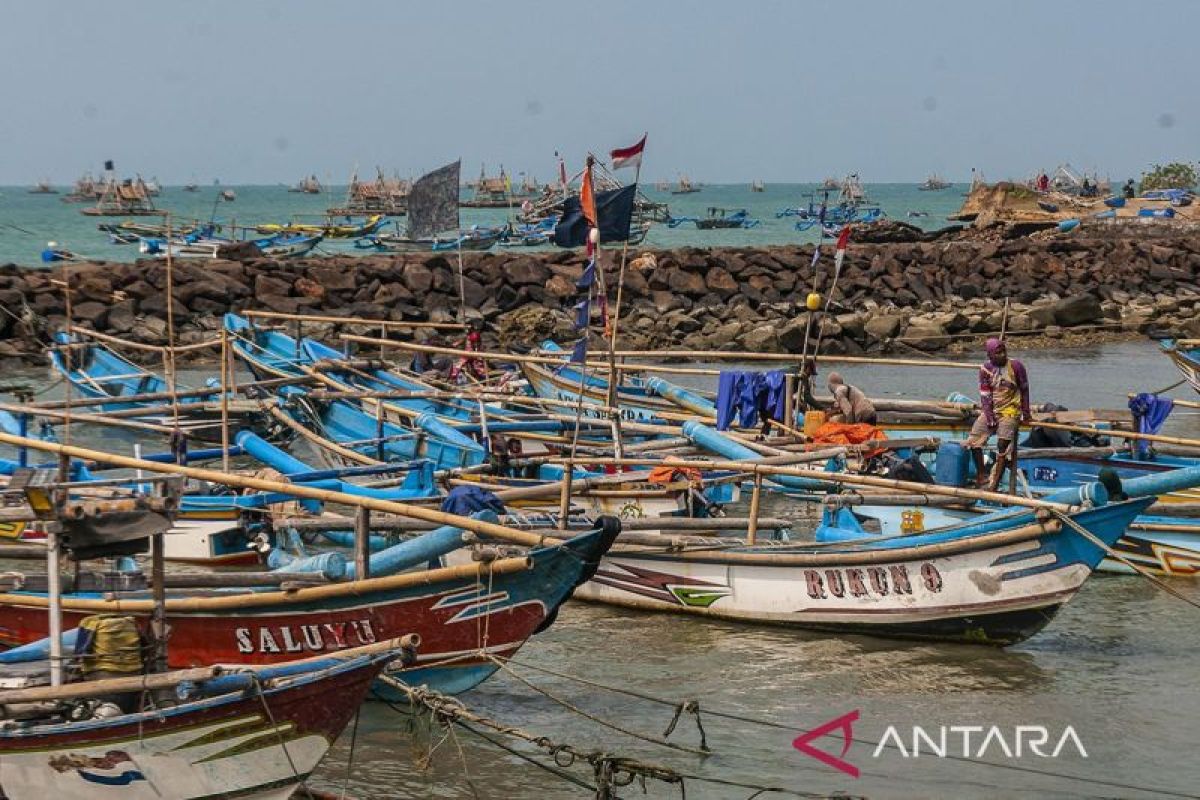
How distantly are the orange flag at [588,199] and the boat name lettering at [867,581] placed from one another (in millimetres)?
3838

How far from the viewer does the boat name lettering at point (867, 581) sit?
1220 centimetres

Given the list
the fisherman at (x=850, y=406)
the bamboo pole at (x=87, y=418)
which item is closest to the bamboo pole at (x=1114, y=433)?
the fisherman at (x=850, y=406)

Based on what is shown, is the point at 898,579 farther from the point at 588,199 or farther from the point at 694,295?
the point at 694,295

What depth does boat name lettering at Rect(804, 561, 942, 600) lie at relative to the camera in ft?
40.0

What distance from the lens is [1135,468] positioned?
16016 millimetres

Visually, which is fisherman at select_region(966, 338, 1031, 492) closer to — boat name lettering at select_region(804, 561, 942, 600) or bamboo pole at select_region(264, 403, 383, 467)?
boat name lettering at select_region(804, 561, 942, 600)

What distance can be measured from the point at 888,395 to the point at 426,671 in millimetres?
20284

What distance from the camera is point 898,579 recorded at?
1229 cm

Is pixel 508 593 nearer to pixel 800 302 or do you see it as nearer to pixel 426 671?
pixel 426 671

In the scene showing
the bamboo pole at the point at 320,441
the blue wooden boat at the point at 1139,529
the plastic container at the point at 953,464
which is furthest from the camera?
the bamboo pole at the point at 320,441

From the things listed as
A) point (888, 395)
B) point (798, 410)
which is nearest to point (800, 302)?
point (888, 395)

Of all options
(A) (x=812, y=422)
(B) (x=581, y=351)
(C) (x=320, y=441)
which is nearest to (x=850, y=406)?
(A) (x=812, y=422)

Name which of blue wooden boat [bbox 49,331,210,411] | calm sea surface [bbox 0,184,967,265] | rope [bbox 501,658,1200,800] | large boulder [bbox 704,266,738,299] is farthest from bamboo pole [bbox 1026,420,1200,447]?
calm sea surface [bbox 0,184,967,265]

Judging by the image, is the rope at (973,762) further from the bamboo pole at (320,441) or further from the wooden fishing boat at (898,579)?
the bamboo pole at (320,441)
